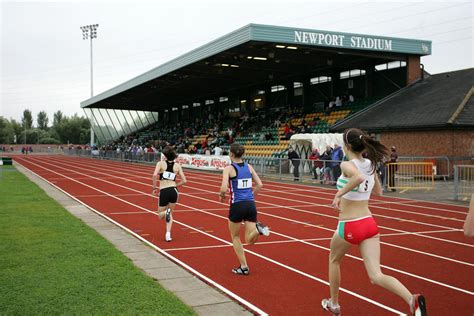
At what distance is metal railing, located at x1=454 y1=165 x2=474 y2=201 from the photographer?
52.1 feet

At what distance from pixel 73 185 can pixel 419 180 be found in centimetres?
1431

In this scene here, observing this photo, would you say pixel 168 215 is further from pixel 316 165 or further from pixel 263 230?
pixel 316 165

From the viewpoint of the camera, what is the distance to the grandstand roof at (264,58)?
26734 mm

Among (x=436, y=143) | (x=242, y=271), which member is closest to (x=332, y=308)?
(x=242, y=271)

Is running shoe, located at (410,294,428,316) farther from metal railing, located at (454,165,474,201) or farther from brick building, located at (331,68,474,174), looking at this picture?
brick building, located at (331,68,474,174)

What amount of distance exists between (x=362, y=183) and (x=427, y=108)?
23401 millimetres

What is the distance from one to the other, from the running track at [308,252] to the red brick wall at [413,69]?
1798 cm

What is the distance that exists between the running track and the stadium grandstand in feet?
46.0

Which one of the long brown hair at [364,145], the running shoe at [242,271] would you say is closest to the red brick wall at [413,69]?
the running shoe at [242,271]

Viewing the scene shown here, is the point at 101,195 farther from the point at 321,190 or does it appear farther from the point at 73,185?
the point at 321,190

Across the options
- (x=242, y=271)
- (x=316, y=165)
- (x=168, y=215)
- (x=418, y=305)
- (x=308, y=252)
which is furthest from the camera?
(x=316, y=165)

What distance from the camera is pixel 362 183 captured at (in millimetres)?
4832

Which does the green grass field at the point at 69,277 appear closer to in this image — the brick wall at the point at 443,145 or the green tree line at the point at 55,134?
the brick wall at the point at 443,145

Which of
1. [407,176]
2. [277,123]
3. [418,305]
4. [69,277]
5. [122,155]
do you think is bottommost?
[69,277]
